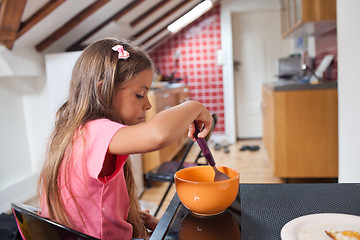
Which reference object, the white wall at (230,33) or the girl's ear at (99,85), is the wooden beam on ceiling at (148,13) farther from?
the girl's ear at (99,85)

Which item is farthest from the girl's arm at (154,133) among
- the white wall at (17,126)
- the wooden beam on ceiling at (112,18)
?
the wooden beam on ceiling at (112,18)

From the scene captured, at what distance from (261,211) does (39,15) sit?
2047 millimetres

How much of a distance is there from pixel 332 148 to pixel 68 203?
2150 millimetres

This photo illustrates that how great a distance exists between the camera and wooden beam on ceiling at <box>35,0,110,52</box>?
8.52ft

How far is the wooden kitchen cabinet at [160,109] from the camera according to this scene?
286cm

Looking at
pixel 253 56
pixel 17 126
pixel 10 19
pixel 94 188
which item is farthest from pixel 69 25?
pixel 253 56

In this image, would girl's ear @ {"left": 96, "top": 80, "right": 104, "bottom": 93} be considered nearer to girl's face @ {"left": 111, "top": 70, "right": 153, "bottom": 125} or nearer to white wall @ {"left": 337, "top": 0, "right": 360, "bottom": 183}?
girl's face @ {"left": 111, "top": 70, "right": 153, "bottom": 125}

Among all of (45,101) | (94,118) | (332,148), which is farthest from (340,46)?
(45,101)

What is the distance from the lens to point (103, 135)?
0.70 meters

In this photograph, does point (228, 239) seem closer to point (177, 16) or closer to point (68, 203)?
point (68, 203)

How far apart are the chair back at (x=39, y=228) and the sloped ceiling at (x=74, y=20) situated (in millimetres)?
1628

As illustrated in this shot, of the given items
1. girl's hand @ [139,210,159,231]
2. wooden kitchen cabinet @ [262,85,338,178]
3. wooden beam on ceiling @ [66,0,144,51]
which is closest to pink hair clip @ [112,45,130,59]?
girl's hand @ [139,210,159,231]

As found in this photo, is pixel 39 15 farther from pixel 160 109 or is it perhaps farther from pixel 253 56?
pixel 253 56

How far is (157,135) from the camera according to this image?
63cm
